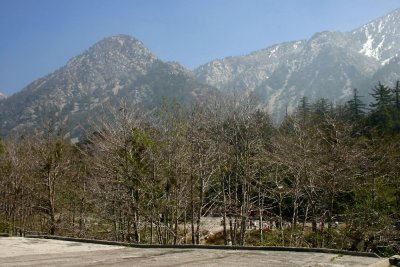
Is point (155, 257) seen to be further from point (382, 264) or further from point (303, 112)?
point (303, 112)

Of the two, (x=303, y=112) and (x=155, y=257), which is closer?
(x=155, y=257)

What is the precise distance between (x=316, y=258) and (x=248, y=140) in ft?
64.9

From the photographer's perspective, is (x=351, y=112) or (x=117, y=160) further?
(x=351, y=112)

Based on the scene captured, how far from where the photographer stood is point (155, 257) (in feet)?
30.9

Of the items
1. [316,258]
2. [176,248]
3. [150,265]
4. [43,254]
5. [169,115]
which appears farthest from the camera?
[169,115]

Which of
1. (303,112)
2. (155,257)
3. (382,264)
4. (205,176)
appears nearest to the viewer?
(382,264)

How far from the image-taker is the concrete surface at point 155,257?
8281 millimetres

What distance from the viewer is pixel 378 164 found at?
26.7 metres

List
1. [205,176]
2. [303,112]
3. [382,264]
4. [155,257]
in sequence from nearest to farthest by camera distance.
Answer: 1. [382,264]
2. [155,257]
3. [205,176]
4. [303,112]

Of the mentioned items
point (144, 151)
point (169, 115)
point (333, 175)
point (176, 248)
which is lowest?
point (176, 248)

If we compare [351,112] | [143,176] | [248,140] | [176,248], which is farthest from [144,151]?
[351,112]

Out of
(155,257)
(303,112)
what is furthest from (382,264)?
(303,112)

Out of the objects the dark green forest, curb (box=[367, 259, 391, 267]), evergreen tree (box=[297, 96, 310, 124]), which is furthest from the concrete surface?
evergreen tree (box=[297, 96, 310, 124])

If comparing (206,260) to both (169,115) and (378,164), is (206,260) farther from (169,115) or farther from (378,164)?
(378,164)
